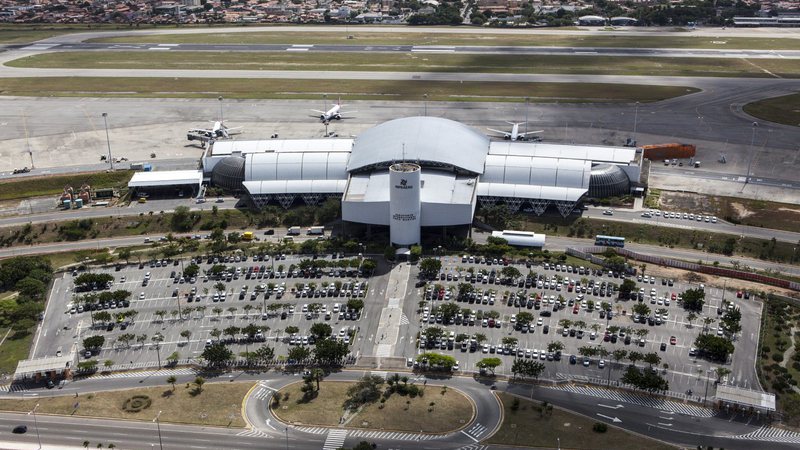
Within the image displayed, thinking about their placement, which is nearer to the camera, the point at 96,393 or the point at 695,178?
the point at 96,393

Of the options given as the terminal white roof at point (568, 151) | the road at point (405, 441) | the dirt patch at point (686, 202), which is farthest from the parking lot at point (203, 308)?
the dirt patch at point (686, 202)

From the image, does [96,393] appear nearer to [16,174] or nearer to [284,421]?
[284,421]

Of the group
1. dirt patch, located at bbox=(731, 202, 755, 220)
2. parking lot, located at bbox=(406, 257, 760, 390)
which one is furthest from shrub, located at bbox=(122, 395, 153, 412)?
dirt patch, located at bbox=(731, 202, 755, 220)

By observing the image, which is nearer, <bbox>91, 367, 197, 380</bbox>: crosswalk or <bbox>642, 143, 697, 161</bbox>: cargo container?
<bbox>91, 367, 197, 380</bbox>: crosswalk

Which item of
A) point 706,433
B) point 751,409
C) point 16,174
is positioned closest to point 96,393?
point 706,433

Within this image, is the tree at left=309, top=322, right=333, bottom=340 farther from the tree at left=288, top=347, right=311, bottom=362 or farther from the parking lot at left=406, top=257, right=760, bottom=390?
the parking lot at left=406, top=257, right=760, bottom=390

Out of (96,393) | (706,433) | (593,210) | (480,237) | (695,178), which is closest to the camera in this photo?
(706,433)
